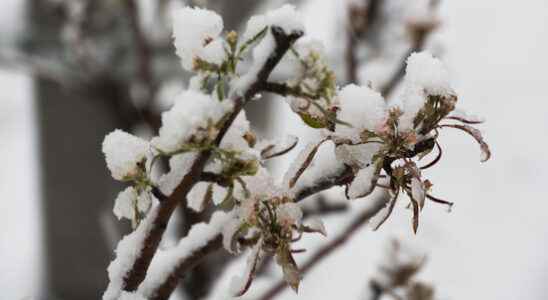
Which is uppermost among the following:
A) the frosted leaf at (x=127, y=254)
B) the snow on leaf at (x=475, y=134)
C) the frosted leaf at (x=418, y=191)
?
the frosted leaf at (x=127, y=254)

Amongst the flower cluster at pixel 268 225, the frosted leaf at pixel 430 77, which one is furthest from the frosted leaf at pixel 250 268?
the frosted leaf at pixel 430 77

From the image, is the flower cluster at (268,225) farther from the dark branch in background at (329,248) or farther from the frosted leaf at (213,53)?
the dark branch in background at (329,248)

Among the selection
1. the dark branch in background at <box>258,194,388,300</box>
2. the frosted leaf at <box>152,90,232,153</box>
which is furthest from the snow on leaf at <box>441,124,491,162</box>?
the dark branch in background at <box>258,194,388,300</box>

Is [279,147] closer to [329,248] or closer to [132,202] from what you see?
[132,202]

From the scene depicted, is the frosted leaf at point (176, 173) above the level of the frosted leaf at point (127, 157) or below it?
below

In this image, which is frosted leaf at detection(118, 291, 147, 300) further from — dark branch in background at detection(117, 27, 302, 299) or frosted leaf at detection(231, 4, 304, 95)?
→ frosted leaf at detection(231, 4, 304, 95)

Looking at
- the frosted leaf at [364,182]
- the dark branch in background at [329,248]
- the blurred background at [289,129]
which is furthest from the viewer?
the blurred background at [289,129]

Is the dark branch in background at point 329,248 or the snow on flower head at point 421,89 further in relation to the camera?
the dark branch in background at point 329,248

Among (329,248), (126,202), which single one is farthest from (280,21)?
(329,248)
